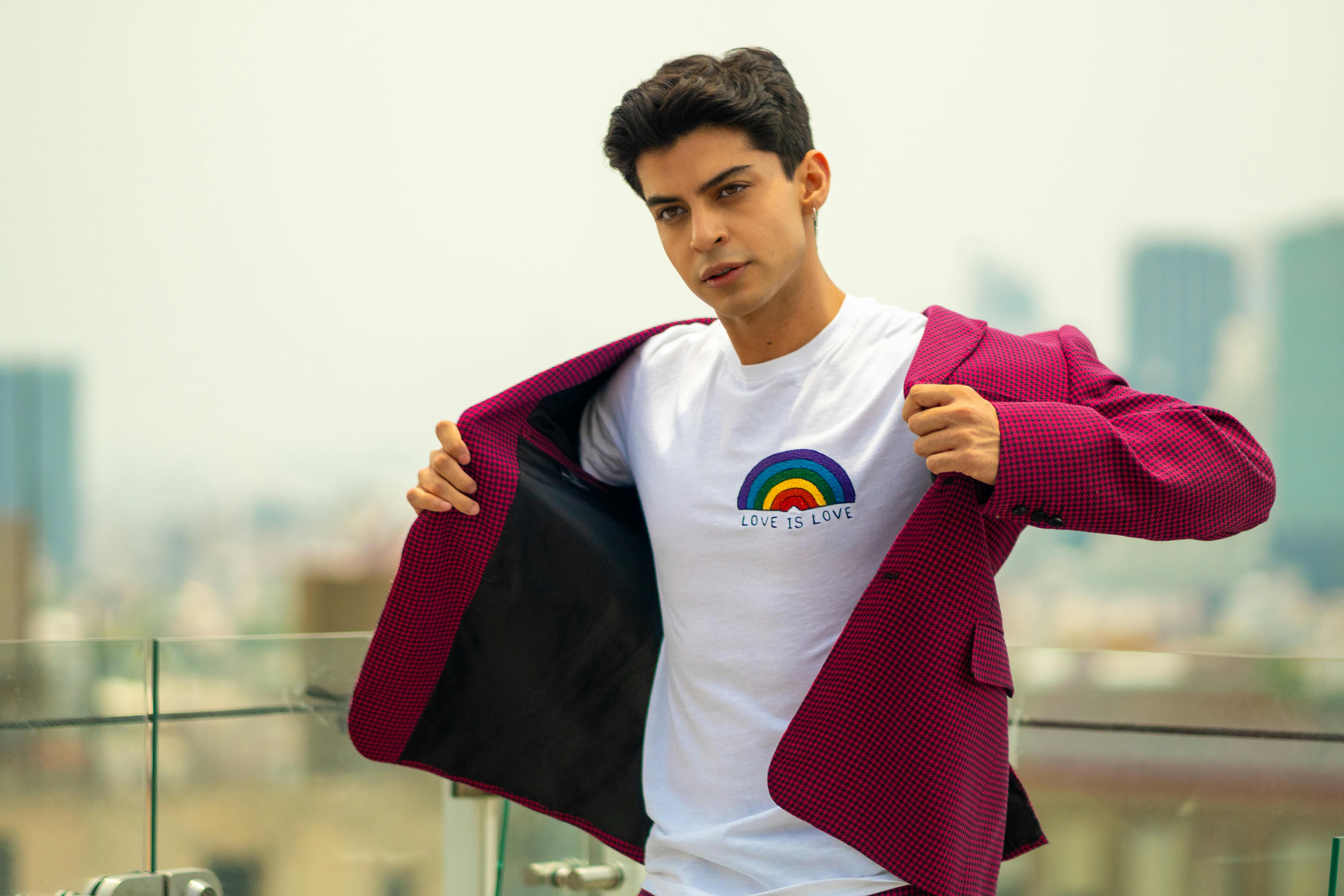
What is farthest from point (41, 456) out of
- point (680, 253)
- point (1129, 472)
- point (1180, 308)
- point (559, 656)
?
point (1180, 308)

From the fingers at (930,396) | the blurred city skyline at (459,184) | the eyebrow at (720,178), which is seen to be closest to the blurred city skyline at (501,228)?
the blurred city skyline at (459,184)

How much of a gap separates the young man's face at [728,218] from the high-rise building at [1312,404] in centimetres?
124

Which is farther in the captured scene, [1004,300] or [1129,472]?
[1004,300]

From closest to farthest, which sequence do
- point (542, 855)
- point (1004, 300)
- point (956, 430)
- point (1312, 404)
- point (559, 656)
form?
point (956, 430)
point (559, 656)
point (542, 855)
point (1312, 404)
point (1004, 300)

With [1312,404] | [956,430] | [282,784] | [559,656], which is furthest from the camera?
[1312,404]

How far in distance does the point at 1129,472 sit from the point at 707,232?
17.2 inches

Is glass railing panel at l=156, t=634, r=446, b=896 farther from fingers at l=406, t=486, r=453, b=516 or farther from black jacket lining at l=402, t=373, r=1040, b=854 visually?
fingers at l=406, t=486, r=453, b=516

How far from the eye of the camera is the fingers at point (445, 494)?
1.24 meters

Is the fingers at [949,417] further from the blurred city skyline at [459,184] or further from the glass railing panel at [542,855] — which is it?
the blurred city skyline at [459,184]

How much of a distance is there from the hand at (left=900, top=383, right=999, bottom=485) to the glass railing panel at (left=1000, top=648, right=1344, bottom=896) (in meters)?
0.88

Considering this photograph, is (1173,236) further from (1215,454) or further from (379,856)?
(379,856)

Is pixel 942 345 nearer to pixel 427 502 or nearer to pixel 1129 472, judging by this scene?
pixel 1129 472

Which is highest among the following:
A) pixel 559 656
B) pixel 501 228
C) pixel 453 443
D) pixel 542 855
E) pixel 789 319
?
pixel 501 228

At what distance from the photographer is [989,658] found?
3.40ft
